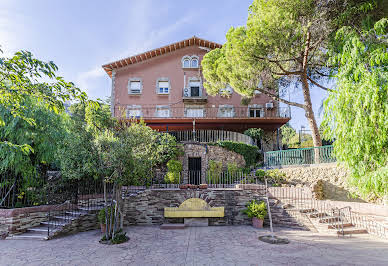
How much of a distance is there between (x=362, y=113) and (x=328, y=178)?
5.22 m

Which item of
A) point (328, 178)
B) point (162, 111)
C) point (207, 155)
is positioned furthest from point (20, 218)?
point (162, 111)

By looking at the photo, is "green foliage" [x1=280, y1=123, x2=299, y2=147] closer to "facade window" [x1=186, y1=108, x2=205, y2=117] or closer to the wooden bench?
"facade window" [x1=186, y1=108, x2=205, y2=117]

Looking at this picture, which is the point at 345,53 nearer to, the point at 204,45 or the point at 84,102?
the point at 84,102

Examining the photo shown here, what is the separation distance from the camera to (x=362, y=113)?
6109 millimetres

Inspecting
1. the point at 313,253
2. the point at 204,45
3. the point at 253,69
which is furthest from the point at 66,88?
the point at 204,45

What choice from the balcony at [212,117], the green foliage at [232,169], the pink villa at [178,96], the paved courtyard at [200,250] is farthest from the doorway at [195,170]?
the paved courtyard at [200,250]

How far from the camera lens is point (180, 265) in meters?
5.40

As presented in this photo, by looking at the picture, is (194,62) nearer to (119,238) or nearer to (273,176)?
(273,176)

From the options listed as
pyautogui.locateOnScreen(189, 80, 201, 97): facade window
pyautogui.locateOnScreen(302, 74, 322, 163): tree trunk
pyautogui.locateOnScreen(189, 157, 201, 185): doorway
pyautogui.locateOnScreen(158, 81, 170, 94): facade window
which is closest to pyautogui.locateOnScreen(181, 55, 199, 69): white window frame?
pyautogui.locateOnScreen(189, 80, 201, 97): facade window

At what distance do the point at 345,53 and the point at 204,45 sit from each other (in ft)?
51.2

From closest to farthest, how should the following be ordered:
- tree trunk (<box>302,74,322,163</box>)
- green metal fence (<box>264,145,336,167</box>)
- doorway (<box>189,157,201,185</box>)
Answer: green metal fence (<box>264,145,336,167</box>) < tree trunk (<box>302,74,322,163</box>) < doorway (<box>189,157,201,185</box>)

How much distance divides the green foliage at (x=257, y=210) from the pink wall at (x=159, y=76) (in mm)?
12053

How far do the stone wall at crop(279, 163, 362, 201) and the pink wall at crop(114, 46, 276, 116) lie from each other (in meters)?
9.64

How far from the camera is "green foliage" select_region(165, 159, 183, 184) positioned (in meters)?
12.5
